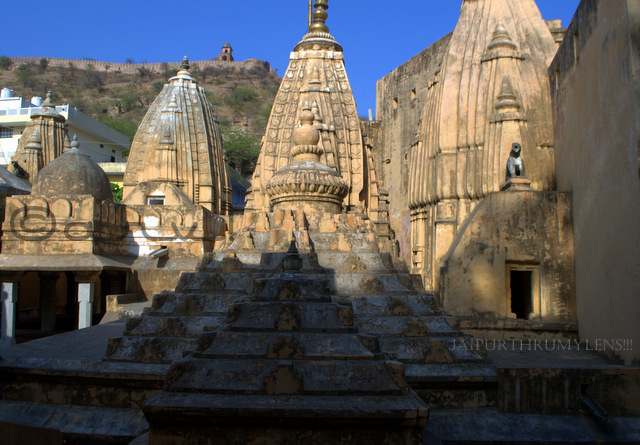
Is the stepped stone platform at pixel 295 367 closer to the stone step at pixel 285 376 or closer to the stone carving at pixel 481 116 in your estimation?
the stone step at pixel 285 376

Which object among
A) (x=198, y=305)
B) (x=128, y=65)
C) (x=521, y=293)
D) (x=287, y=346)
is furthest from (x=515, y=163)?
(x=128, y=65)

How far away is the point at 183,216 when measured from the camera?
15.8 meters

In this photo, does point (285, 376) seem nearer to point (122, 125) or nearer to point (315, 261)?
point (315, 261)

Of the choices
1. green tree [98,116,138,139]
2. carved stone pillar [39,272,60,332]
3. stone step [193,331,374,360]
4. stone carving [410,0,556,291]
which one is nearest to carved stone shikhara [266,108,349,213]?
stone step [193,331,374,360]

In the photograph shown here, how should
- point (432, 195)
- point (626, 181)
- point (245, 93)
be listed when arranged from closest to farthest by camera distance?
point (626, 181)
point (432, 195)
point (245, 93)

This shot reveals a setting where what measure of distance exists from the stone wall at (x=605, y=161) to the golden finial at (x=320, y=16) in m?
8.37

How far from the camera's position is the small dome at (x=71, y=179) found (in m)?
14.1

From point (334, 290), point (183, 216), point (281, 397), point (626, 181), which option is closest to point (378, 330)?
point (334, 290)

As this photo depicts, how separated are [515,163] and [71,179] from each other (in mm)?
10971

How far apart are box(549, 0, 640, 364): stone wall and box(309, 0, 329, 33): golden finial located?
27.4 feet

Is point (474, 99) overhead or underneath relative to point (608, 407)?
overhead

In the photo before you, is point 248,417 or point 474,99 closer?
point 248,417

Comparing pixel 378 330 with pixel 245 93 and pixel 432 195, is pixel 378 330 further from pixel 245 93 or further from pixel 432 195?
pixel 245 93

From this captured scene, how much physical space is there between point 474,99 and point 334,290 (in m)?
8.15
